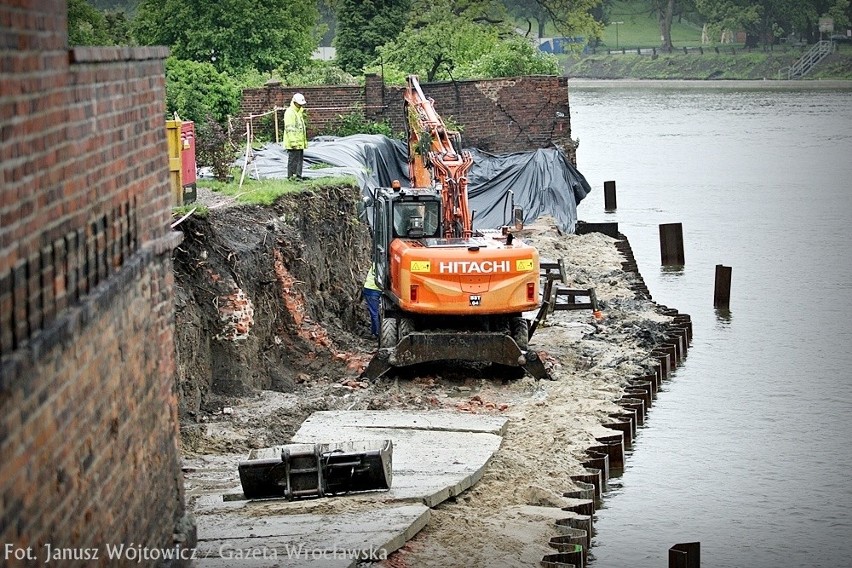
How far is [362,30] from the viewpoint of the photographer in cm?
4969

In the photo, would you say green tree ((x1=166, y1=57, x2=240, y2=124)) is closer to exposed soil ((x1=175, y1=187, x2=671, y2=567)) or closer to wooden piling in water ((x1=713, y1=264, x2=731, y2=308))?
exposed soil ((x1=175, y1=187, x2=671, y2=567))

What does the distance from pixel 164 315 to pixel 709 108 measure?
84.9 m

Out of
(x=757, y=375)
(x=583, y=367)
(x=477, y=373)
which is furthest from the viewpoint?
(x=757, y=375)

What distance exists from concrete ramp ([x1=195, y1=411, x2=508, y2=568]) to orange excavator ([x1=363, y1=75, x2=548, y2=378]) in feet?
10.9

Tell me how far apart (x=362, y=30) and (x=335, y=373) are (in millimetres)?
29979

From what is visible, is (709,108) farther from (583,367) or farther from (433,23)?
(583,367)

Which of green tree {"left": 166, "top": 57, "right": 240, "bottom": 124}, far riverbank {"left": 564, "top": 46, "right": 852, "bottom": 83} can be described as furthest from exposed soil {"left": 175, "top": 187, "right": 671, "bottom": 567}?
far riverbank {"left": 564, "top": 46, "right": 852, "bottom": 83}

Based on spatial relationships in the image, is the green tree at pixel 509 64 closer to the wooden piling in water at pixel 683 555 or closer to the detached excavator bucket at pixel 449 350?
the detached excavator bucket at pixel 449 350

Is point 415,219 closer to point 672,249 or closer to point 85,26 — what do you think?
point 672,249

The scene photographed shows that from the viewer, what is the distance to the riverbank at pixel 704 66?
10650cm

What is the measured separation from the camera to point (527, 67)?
154 feet

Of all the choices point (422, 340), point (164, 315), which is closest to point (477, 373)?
point (422, 340)

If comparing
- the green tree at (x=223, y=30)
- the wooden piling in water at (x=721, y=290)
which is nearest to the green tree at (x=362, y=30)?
the green tree at (x=223, y=30)

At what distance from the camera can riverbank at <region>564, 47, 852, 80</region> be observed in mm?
106500
